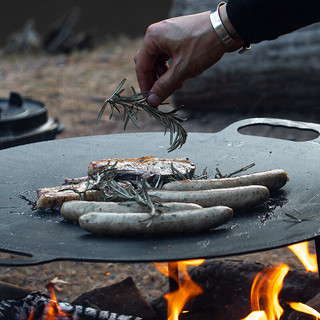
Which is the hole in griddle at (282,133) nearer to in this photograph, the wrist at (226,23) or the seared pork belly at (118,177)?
the seared pork belly at (118,177)

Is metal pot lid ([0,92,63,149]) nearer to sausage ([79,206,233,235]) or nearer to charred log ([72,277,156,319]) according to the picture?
charred log ([72,277,156,319])

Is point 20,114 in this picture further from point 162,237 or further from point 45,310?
point 162,237

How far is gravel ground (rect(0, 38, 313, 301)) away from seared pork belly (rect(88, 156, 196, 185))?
51.4 inches

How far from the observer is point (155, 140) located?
337cm

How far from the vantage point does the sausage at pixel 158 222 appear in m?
1.96

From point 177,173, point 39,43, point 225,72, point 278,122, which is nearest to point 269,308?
point 177,173

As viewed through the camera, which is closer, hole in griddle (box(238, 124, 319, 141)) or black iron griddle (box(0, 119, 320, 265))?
black iron griddle (box(0, 119, 320, 265))

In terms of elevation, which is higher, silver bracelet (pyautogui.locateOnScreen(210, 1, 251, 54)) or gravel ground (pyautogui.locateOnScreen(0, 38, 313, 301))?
silver bracelet (pyautogui.locateOnScreen(210, 1, 251, 54))

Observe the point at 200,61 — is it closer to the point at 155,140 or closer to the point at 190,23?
the point at 190,23

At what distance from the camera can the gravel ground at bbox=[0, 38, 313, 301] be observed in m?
3.87

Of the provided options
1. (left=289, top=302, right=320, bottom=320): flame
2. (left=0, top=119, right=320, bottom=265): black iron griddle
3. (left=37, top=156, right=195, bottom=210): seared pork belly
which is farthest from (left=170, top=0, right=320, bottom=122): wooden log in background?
(left=37, top=156, right=195, bottom=210): seared pork belly

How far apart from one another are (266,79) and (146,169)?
507 cm

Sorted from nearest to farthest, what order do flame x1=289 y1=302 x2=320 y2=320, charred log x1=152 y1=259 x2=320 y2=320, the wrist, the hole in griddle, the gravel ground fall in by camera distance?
1. the wrist
2. flame x1=289 y1=302 x2=320 y2=320
3. charred log x1=152 y1=259 x2=320 y2=320
4. the gravel ground
5. the hole in griddle

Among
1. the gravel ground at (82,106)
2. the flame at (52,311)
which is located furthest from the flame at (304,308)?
the flame at (52,311)
